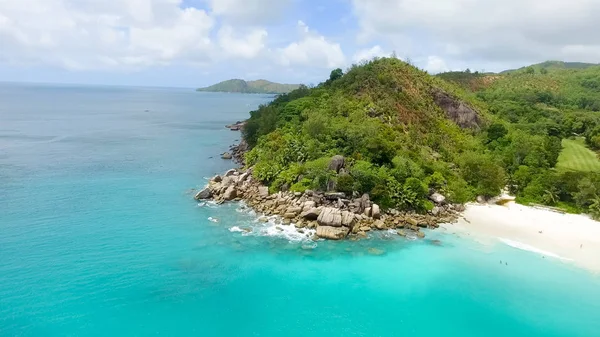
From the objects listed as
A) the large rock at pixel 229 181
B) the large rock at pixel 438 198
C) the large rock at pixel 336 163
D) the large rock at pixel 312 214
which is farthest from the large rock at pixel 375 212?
the large rock at pixel 229 181

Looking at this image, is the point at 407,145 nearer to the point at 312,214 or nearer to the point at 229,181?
the point at 312,214

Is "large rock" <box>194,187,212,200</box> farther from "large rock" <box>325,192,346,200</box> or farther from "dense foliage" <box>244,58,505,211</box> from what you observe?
"large rock" <box>325,192,346,200</box>

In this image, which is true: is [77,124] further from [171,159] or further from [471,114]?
[471,114]

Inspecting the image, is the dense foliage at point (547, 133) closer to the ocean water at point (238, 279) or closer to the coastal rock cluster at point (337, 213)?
the coastal rock cluster at point (337, 213)

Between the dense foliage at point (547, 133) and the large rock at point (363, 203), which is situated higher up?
the dense foliage at point (547, 133)

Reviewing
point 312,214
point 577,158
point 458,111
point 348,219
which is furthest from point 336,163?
point 577,158

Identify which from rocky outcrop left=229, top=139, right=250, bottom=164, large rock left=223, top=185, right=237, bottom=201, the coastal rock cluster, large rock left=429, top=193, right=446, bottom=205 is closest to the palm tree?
the coastal rock cluster

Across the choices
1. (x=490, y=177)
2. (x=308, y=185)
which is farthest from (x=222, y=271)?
(x=490, y=177)
